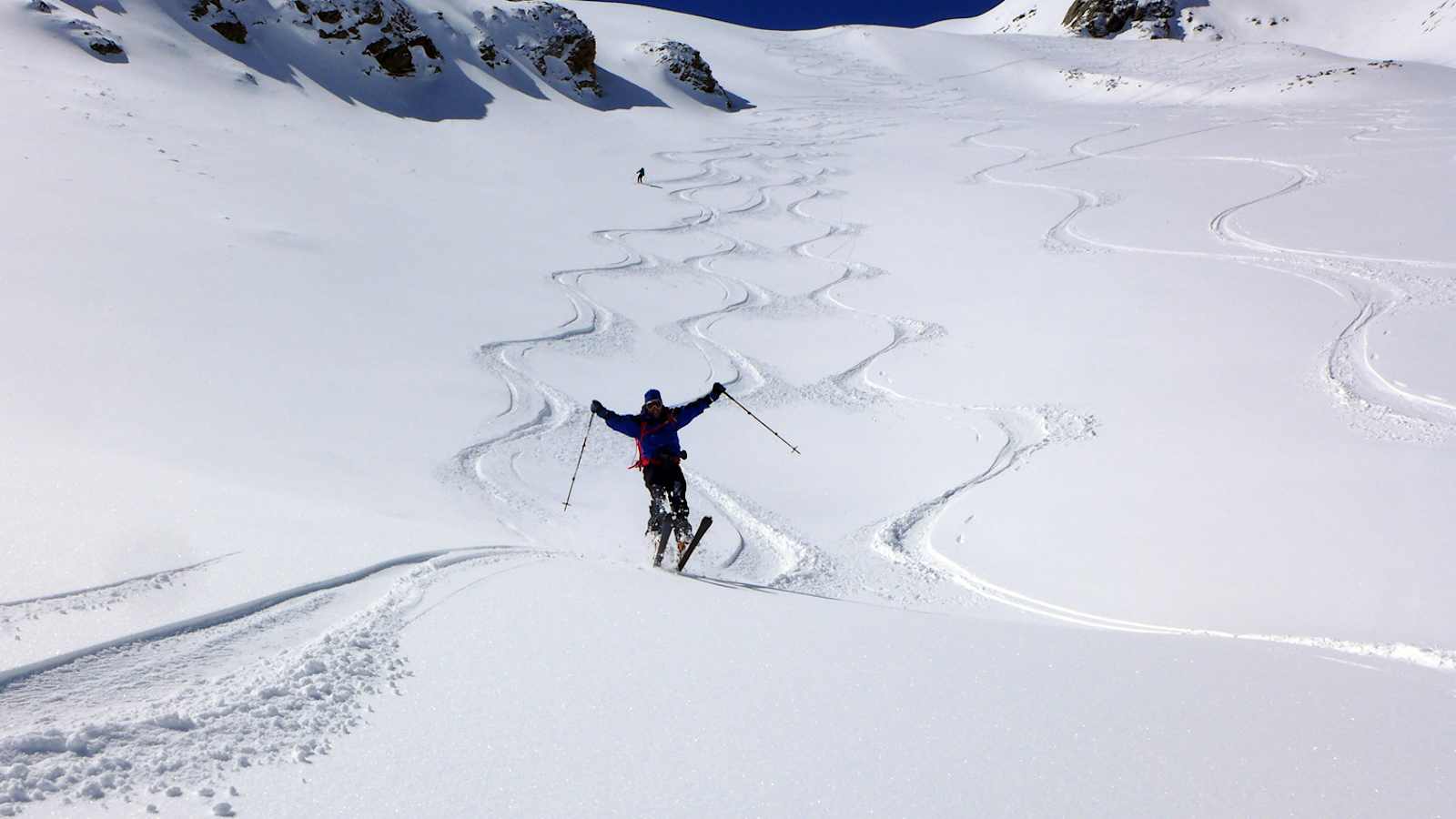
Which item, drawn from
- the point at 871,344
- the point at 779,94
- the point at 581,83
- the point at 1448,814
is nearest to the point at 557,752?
the point at 1448,814

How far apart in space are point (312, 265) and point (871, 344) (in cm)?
804

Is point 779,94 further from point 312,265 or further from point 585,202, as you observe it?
point 312,265

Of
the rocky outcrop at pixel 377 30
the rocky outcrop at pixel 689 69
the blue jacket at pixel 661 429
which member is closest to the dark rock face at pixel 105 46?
the rocky outcrop at pixel 377 30

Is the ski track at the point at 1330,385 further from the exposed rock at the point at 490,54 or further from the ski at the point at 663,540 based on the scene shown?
the exposed rock at the point at 490,54

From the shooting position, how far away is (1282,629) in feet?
18.1

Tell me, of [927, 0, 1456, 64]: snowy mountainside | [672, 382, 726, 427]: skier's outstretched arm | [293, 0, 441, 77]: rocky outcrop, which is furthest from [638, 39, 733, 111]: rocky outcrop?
[927, 0, 1456, 64]: snowy mountainside

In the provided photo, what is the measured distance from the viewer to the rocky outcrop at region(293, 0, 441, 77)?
29.7 metres

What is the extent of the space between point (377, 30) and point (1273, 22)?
80.2 metres

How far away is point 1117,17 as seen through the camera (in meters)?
71.3

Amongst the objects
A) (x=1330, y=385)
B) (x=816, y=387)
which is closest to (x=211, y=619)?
(x=816, y=387)

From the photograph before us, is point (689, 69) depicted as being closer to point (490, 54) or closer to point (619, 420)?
point (490, 54)

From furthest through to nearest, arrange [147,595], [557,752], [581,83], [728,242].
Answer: [581,83] < [728,242] < [147,595] < [557,752]

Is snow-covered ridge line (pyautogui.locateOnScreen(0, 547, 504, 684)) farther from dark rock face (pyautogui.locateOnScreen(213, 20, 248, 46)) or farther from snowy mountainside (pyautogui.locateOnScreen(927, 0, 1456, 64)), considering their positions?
snowy mountainside (pyautogui.locateOnScreen(927, 0, 1456, 64))

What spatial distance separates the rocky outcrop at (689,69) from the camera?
39.9m
